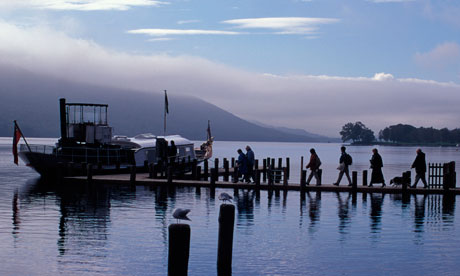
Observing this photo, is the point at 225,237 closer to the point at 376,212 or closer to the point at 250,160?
the point at 376,212

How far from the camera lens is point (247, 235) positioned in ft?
70.7

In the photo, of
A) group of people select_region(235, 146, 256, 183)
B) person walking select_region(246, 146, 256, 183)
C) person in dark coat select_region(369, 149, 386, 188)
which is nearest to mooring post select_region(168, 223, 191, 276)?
person in dark coat select_region(369, 149, 386, 188)

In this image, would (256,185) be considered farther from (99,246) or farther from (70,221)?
(99,246)

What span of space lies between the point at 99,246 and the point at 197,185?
18600 millimetres

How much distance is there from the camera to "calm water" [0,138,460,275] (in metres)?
16.8

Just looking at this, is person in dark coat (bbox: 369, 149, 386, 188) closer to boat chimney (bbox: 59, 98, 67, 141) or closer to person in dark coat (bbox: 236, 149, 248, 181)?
person in dark coat (bbox: 236, 149, 248, 181)

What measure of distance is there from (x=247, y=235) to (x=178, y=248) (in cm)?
826

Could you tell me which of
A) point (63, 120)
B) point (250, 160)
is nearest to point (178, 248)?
point (250, 160)

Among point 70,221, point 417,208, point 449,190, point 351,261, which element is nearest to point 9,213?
point 70,221

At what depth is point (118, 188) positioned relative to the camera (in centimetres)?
3994

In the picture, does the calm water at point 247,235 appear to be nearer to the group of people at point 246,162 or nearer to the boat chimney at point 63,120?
the group of people at point 246,162

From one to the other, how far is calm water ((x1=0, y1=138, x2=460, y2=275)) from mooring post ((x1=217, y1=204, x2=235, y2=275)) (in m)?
0.37

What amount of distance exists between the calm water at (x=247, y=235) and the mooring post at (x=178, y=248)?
7.84 ft

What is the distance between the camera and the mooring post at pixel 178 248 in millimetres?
13359
